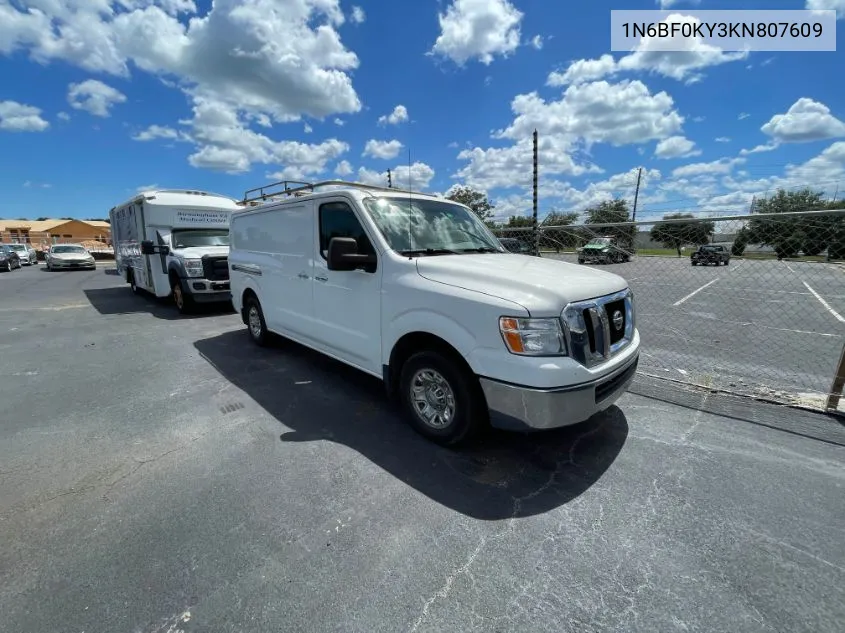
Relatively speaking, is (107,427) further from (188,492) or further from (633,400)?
(633,400)

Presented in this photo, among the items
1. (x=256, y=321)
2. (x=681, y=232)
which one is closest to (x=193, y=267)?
(x=256, y=321)

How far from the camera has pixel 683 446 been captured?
322cm

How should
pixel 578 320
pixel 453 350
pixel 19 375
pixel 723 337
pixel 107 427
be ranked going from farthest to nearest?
pixel 723 337
pixel 19 375
pixel 107 427
pixel 453 350
pixel 578 320

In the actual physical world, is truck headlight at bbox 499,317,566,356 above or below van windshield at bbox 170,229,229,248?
below

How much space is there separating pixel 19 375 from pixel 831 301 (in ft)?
55.7

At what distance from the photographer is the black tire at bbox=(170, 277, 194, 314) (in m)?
8.82

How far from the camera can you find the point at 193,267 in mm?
8633

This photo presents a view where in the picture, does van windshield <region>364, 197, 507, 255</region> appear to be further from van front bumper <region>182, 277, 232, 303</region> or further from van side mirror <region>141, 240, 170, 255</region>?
van side mirror <region>141, 240, 170, 255</region>

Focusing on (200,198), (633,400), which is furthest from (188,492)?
(200,198)

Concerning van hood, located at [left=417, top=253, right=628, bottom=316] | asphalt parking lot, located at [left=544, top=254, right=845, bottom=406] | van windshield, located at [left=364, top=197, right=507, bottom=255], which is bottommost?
asphalt parking lot, located at [left=544, top=254, right=845, bottom=406]

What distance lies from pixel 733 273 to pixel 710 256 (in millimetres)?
1009

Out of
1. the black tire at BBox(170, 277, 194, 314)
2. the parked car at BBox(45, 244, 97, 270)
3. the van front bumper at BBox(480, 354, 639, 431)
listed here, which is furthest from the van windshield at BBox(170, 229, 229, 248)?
the parked car at BBox(45, 244, 97, 270)

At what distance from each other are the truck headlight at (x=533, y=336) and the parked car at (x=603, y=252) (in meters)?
3.46

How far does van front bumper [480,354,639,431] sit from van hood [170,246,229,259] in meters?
8.36
